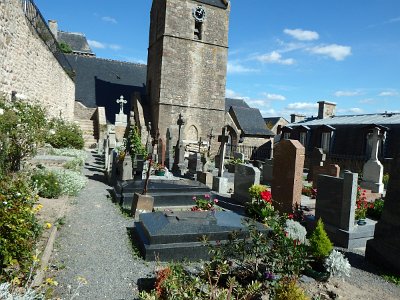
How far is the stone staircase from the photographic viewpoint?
22706 millimetres

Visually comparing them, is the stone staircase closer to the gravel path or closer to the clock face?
the clock face

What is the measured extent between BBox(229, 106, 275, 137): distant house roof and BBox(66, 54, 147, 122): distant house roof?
29.3ft

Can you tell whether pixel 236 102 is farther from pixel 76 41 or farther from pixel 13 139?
pixel 13 139

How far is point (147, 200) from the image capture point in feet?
24.8

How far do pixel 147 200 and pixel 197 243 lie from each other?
247 centimetres

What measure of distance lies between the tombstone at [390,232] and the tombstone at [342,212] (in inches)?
36.3

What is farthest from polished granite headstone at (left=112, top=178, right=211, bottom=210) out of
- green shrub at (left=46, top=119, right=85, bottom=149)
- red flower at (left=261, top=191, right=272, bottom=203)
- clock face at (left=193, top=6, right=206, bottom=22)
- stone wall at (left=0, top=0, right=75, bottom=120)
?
clock face at (left=193, top=6, right=206, bottom=22)

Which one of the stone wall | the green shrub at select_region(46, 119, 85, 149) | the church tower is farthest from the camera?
the church tower

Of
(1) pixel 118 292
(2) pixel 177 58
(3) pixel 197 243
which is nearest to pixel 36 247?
(1) pixel 118 292

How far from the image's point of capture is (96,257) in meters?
5.15

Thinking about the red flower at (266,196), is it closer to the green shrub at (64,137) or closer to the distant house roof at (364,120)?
the green shrub at (64,137)

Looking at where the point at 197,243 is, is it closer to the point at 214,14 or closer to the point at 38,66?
the point at 38,66

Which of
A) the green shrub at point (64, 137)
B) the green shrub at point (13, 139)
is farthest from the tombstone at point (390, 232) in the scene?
the green shrub at point (64, 137)

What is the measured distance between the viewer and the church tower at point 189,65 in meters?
23.5
